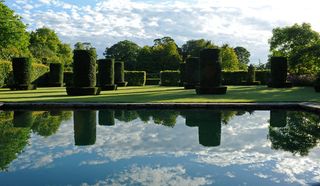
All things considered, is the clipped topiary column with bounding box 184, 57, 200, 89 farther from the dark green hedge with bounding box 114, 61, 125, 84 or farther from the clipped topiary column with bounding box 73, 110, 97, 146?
the clipped topiary column with bounding box 73, 110, 97, 146

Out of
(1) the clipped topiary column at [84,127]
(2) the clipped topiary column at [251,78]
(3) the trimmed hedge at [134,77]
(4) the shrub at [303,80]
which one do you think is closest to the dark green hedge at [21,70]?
(3) the trimmed hedge at [134,77]

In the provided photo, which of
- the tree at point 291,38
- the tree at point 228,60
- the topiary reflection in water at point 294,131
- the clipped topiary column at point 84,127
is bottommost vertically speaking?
the clipped topiary column at point 84,127

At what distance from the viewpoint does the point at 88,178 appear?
5777 mm

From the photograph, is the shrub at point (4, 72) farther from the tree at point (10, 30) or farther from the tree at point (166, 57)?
the tree at point (166, 57)

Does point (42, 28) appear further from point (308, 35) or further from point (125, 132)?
point (125, 132)

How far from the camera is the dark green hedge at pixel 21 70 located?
90.3ft

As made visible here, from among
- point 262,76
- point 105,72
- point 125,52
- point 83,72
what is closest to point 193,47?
point 125,52

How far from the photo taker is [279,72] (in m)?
27.4

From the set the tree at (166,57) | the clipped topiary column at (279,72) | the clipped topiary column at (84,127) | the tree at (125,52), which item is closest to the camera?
the clipped topiary column at (84,127)

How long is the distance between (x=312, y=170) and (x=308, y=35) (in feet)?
138

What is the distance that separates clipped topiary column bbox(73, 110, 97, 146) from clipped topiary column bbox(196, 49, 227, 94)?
843cm

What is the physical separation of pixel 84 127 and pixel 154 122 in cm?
233

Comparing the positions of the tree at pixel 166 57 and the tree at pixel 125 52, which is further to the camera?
the tree at pixel 125 52

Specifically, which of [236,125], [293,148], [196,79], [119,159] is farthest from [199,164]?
[196,79]
